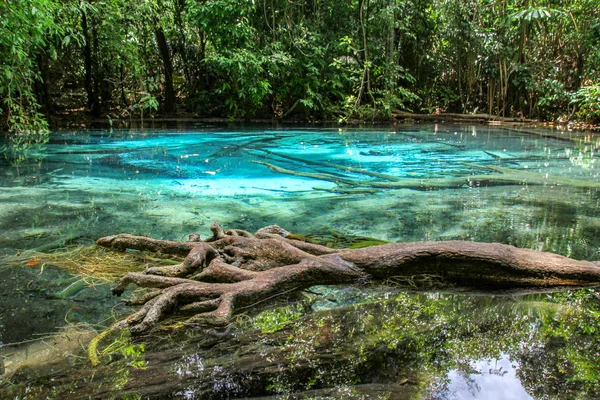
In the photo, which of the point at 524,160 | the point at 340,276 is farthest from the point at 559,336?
the point at 524,160

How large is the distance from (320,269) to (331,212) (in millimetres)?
1719

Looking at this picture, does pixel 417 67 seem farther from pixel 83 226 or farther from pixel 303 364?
pixel 303 364

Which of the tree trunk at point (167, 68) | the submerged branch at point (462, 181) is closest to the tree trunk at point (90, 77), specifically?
the tree trunk at point (167, 68)

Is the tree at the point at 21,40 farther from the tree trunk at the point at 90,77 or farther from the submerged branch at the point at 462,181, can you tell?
the submerged branch at the point at 462,181

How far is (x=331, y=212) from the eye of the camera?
4094 millimetres

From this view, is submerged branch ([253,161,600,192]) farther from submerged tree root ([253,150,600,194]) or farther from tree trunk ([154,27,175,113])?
tree trunk ([154,27,175,113])

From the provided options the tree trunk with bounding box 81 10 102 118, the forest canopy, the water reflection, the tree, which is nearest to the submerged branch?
the water reflection

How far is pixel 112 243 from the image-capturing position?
2.89 metres

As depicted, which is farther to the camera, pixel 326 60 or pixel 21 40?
pixel 326 60

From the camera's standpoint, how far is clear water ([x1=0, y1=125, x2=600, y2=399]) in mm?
1742

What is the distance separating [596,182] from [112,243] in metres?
5.50


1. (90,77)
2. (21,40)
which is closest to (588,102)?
(21,40)

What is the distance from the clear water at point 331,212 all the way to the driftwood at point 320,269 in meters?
0.16

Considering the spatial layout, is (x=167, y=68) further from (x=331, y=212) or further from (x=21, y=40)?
(x=331, y=212)
